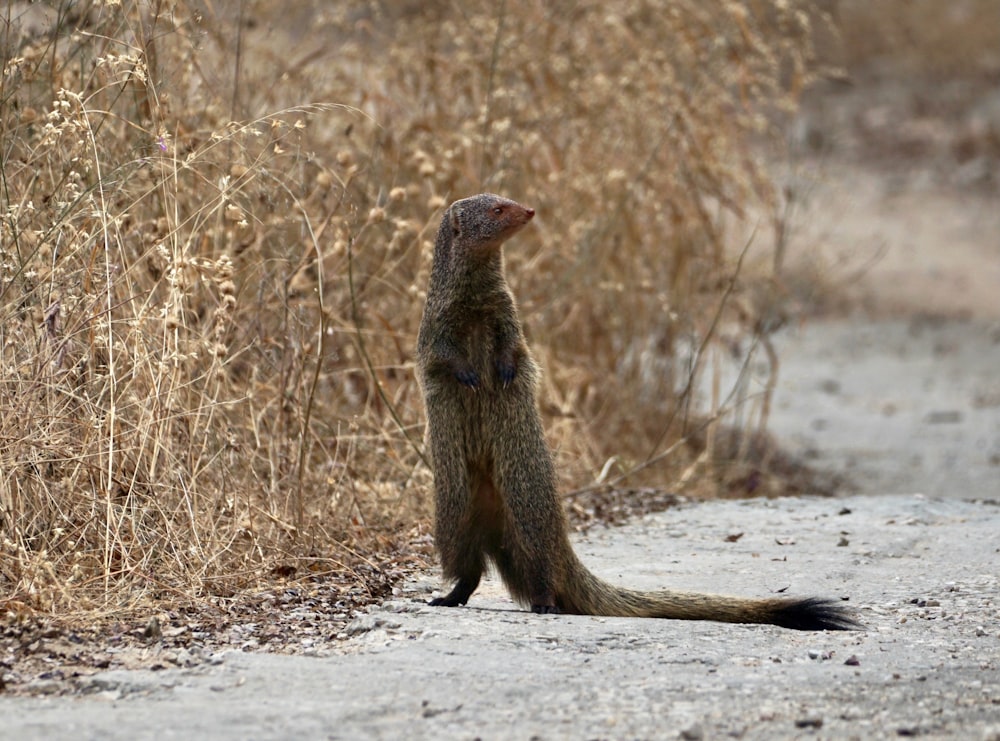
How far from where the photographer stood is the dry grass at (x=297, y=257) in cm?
399

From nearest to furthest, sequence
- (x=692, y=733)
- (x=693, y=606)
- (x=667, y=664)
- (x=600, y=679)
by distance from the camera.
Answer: (x=692, y=733)
(x=600, y=679)
(x=667, y=664)
(x=693, y=606)

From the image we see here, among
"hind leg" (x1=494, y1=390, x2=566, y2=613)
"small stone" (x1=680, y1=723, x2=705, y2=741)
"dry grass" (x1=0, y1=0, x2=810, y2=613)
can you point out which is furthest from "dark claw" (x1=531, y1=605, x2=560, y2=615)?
"small stone" (x1=680, y1=723, x2=705, y2=741)

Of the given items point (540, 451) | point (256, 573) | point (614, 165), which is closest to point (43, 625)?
point (256, 573)

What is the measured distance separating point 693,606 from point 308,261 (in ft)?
6.48

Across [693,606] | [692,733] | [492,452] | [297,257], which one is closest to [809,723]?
[692,733]

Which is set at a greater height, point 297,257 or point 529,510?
point 297,257

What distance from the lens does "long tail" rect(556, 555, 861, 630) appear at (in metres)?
3.85

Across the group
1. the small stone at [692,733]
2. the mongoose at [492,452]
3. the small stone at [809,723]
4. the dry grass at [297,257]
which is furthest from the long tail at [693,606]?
the small stone at [692,733]

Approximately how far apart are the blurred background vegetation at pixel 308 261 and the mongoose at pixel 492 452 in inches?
15.7

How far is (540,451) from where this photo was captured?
405 centimetres

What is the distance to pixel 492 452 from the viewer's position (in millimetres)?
4047

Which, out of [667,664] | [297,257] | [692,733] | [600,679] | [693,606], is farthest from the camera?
[297,257]

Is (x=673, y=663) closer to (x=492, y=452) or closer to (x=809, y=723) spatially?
(x=809, y=723)

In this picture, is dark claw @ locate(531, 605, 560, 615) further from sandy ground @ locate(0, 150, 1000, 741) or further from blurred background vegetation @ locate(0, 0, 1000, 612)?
blurred background vegetation @ locate(0, 0, 1000, 612)
